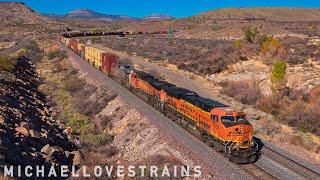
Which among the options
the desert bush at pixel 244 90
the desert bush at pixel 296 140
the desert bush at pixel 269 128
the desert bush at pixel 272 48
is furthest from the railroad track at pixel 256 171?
the desert bush at pixel 272 48

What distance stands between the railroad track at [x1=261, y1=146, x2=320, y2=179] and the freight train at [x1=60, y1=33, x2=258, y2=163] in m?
1.16

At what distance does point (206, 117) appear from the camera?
79.0ft

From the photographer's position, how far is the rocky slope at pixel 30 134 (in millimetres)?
20875

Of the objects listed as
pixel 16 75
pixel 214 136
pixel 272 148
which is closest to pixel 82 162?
pixel 214 136

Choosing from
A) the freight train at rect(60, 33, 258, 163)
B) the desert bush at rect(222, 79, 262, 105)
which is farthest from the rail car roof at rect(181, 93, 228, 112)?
the desert bush at rect(222, 79, 262, 105)

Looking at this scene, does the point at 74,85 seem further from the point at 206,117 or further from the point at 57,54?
the point at 57,54

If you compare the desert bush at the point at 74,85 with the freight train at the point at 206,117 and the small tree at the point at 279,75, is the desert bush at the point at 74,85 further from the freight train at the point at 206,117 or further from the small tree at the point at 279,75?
the small tree at the point at 279,75

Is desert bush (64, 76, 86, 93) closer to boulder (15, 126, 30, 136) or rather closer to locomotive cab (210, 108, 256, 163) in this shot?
boulder (15, 126, 30, 136)

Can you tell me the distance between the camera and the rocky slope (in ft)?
68.5

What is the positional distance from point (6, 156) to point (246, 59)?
41.8 metres

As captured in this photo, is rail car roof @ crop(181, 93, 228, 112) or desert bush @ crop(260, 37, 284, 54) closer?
rail car roof @ crop(181, 93, 228, 112)

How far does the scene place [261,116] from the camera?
1305 inches

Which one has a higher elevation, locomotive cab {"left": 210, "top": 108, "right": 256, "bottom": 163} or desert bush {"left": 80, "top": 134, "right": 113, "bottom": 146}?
locomotive cab {"left": 210, "top": 108, "right": 256, "bottom": 163}

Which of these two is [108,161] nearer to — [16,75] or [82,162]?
[82,162]
